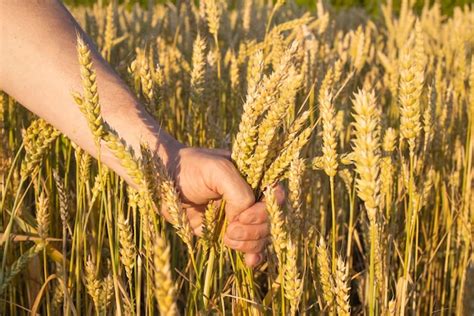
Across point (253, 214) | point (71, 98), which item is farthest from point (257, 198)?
point (71, 98)

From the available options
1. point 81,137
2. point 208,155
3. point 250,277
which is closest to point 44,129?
point 81,137

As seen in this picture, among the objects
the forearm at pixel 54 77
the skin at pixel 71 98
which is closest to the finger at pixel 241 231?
the skin at pixel 71 98

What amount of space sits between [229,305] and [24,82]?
0.58 m

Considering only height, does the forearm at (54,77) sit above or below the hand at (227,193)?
above

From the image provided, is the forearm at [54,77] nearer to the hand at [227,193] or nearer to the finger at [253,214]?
the hand at [227,193]

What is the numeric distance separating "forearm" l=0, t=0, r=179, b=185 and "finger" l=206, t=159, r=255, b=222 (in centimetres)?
13

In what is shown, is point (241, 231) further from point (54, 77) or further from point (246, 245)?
point (54, 77)

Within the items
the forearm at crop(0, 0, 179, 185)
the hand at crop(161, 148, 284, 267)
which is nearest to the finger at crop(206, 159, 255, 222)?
the hand at crop(161, 148, 284, 267)

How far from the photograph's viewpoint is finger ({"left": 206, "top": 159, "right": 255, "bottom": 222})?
0.94 m

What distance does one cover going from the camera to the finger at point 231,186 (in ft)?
3.08

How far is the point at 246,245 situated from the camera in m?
1.04

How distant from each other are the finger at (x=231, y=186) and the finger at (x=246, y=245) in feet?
0.23

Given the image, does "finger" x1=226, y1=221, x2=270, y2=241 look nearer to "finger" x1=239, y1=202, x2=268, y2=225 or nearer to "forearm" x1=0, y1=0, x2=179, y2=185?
"finger" x1=239, y1=202, x2=268, y2=225

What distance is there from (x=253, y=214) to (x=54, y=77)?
1.25 ft
